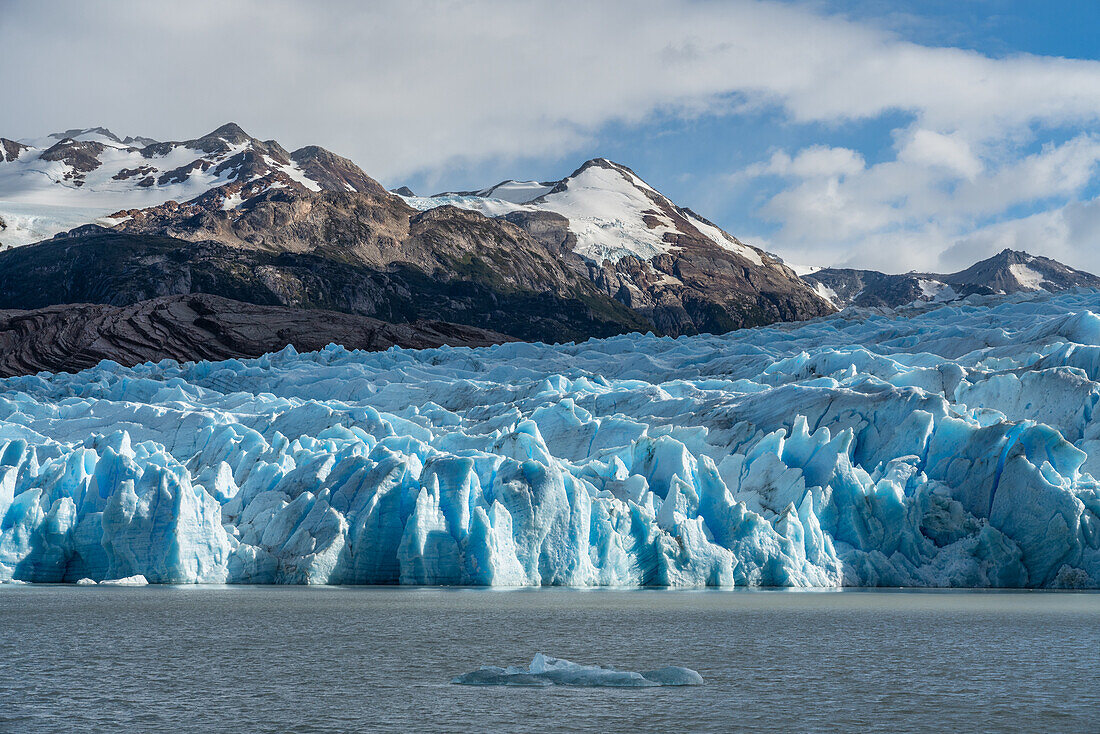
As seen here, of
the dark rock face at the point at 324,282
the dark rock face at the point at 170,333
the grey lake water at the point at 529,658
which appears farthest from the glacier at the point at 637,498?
the dark rock face at the point at 324,282

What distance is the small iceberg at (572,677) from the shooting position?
12.2 m

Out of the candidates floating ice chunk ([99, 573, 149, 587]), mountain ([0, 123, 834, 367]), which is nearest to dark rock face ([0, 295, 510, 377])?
mountain ([0, 123, 834, 367])

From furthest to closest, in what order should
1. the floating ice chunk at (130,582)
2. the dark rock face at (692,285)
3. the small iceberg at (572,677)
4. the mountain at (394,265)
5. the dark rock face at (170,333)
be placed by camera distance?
the dark rock face at (692,285), the mountain at (394,265), the dark rock face at (170,333), the floating ice chunk at (130,582), the small iceberg at (572,677)

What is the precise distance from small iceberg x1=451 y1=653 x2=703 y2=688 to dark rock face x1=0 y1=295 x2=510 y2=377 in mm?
57629

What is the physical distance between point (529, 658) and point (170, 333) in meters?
59.6

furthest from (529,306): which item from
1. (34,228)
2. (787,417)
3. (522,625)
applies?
(522,625)

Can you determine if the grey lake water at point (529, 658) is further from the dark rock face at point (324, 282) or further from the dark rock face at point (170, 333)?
the dark rock face at point (324, 282)

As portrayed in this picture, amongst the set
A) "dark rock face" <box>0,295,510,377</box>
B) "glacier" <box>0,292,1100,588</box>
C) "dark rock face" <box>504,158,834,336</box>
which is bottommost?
"glacier" <box>0,292,1100,588</box>

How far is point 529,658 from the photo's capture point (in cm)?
1485

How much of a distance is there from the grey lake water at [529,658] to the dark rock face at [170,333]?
45.7 m

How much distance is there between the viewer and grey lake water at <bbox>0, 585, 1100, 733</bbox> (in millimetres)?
10867

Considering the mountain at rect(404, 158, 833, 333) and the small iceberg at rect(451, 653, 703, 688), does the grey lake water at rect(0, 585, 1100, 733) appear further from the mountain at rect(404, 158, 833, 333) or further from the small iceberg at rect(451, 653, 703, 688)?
the mountain at rect(404, 158, 833, 333)

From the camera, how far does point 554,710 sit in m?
11.3

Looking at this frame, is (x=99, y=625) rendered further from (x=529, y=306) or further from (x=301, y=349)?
(x=529, y=306)
